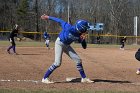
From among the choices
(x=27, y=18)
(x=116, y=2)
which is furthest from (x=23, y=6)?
(x=116, y=2)

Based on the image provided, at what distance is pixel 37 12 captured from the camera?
3324 inches

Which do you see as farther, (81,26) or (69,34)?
(69,34)

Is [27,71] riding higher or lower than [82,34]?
lower

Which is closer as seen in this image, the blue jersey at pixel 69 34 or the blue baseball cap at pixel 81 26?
the blue baseball cap at pixel 81 26

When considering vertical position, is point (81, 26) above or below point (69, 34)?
above

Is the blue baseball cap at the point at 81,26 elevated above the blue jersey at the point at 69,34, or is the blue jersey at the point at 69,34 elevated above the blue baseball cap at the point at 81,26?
the blue baseball cap at the point at 81,26

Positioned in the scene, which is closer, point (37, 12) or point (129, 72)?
point (129, 72)

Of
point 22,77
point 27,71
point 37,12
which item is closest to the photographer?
point 22,77

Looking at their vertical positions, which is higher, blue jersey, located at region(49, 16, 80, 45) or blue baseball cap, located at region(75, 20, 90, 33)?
blue baseball cap, located at region(75, 20, 90, 33)

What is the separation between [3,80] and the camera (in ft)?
39.9

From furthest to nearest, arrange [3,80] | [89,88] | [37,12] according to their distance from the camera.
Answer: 1. [37,12]
2. [3,80]
3. [89,88]

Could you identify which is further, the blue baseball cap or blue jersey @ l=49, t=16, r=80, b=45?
blue jersey @ l=49, t=16, r=80, b=45

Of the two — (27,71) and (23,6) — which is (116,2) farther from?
(27,71)

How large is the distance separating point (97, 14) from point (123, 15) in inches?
221
